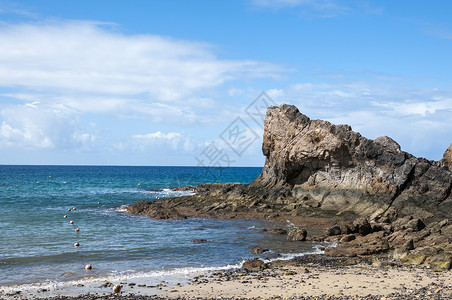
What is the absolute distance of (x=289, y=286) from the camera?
1744 centimetres

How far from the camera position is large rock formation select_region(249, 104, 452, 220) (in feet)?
119

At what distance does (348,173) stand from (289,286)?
25.8m

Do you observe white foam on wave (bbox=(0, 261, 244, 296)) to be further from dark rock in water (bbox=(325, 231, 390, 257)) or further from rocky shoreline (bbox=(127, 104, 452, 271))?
rocky shoreline (bbox=(127, 104, 452, 271))

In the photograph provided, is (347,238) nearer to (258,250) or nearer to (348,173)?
(258,250)

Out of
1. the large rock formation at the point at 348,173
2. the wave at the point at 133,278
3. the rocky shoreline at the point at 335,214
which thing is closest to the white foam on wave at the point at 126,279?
the wave at the point at 133,278

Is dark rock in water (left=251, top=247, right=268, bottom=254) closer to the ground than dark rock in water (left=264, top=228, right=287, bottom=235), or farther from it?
closer to the ground

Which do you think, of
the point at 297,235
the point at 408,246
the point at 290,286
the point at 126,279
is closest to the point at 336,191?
the point at 297,235

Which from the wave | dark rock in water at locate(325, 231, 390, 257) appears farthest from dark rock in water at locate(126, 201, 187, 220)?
A: the wave

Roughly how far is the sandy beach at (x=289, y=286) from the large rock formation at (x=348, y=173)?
627 inches

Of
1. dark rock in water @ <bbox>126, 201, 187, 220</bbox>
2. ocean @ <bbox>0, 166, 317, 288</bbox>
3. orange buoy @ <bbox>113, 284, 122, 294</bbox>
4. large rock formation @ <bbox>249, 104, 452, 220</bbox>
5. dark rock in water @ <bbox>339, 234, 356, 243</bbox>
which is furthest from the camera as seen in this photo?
dark rock in water @ <bbox>126, 201, 187, 220</bbox>

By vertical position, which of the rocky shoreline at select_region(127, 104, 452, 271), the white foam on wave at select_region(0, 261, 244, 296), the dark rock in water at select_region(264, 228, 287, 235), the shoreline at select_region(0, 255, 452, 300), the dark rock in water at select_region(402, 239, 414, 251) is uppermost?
the rocky shoreline at select_region(127, 104, 452, 271)

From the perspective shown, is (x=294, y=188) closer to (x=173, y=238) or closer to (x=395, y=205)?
(x=395, y=205)

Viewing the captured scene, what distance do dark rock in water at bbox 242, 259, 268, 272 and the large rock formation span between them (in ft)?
53.0

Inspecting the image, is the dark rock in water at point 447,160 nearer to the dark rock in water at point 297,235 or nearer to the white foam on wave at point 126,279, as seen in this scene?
the dark rock in water at point 297,235
